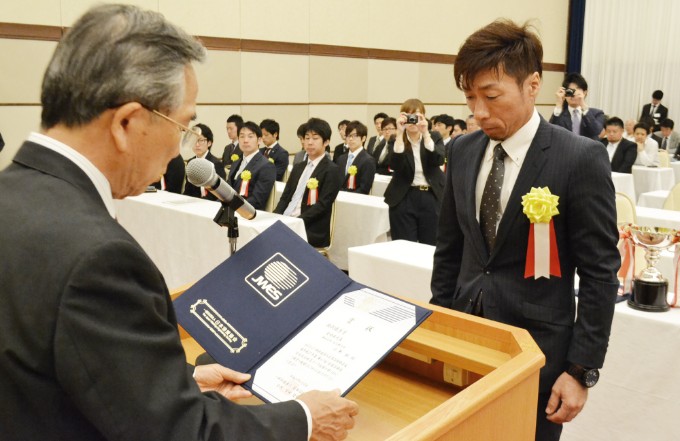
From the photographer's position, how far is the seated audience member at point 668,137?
37.5 ft

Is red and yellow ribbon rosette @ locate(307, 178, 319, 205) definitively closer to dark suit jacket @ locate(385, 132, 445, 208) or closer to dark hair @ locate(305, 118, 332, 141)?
dark hair @ locate(305, 118, 332, 141)

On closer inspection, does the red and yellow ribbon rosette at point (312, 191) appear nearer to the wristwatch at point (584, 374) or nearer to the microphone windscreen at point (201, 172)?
the microphone windscreen at point (201, 172)

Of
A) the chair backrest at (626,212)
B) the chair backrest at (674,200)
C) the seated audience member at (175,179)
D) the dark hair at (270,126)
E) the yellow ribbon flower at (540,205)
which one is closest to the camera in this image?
the yellow ribbon flower at (540,205)

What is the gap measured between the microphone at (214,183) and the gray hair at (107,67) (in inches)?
32.2

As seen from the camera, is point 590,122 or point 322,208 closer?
point 322,208

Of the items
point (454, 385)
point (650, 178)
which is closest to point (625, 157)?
point (650, 178)

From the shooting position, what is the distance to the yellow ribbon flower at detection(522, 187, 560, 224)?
1.48m

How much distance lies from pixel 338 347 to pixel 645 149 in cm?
858

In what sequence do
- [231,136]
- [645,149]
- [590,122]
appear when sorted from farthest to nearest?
[645,149] → [231,136] → [590,122]

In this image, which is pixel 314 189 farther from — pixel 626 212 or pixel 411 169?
pixel 626 212

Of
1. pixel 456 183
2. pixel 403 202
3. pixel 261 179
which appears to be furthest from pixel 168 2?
pixel 456 183

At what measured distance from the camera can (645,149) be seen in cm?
859

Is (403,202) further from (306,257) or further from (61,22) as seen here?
(61,22)

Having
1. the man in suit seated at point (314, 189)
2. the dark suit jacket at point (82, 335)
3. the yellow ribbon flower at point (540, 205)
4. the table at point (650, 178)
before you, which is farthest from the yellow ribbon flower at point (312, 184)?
the table at point (650, 178)
